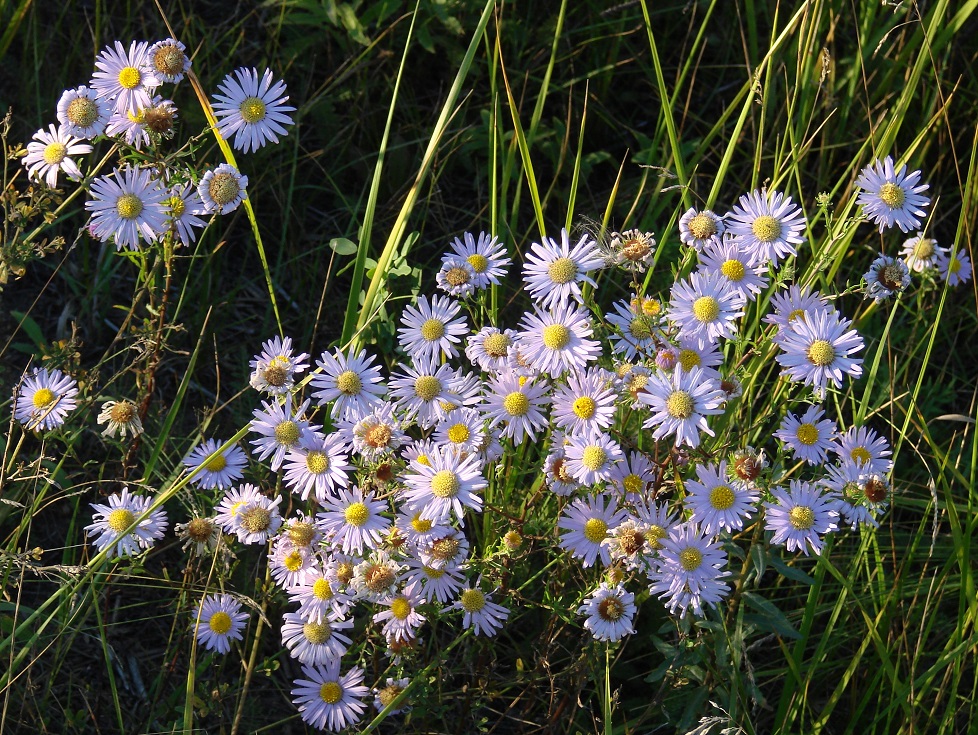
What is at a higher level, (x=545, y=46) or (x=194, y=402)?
(x=545, y=46)

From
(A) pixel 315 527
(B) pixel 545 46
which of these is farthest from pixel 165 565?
(B) pixel 545 46

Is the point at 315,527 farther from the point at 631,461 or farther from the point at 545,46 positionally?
the point at 545,46

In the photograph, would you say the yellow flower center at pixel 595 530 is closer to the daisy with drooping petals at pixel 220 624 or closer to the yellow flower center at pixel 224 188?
the daisy with drooping petals at pixel 220 624

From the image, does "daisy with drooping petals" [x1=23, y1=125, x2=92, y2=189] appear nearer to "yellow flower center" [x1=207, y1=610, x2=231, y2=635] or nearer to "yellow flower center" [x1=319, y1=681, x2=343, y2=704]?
"yellow flower center" [x1=207, y1=610, x2=231, y2=635]

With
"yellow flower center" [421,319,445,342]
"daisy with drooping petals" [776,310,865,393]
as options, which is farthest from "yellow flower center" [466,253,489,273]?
"daisy with drooping petals" [776,310,865,393]

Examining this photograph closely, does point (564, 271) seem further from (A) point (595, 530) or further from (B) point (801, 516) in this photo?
(B) point (801, 516)

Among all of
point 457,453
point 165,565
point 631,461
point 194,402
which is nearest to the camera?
point 457,453

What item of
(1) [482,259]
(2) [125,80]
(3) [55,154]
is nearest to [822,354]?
(1) [482,259]

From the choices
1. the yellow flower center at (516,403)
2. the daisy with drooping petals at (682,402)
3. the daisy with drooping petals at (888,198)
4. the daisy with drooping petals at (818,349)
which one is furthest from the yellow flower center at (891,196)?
the yellow flower center at (516,403)
